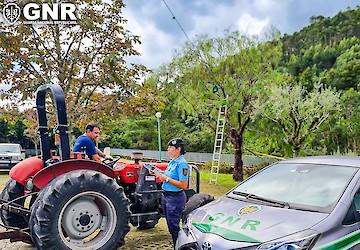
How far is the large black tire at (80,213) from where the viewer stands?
15.0ft

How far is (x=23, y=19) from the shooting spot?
33.1 ft

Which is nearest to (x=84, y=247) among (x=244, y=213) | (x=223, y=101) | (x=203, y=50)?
(x=244, y=213)

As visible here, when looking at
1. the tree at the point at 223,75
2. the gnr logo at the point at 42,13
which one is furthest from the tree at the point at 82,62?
the tree at the point at 223,75

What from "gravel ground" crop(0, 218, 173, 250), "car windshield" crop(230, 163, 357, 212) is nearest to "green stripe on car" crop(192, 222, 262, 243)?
"car windshield" crop(230, 163, 357, 212)

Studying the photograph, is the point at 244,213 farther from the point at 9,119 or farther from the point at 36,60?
the point at 9,119

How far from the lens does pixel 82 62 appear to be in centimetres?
1076

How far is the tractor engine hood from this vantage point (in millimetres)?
3219

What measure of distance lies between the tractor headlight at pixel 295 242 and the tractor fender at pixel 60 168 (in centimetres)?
297

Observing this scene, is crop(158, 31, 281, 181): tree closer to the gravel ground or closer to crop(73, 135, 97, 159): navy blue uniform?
the gravel ground

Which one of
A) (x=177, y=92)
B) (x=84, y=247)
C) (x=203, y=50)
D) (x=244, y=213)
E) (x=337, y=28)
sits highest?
(x=337, y=28)

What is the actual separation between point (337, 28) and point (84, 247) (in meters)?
66.2

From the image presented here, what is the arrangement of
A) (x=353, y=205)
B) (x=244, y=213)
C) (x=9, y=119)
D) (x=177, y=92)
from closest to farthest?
(x=353, y=205), (x=244, y=213), (x=9, y=119), (x=177, y=92)

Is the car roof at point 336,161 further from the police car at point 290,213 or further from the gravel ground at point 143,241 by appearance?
the gravel ground at point 143,241

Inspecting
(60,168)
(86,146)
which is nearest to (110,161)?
(86,146)
